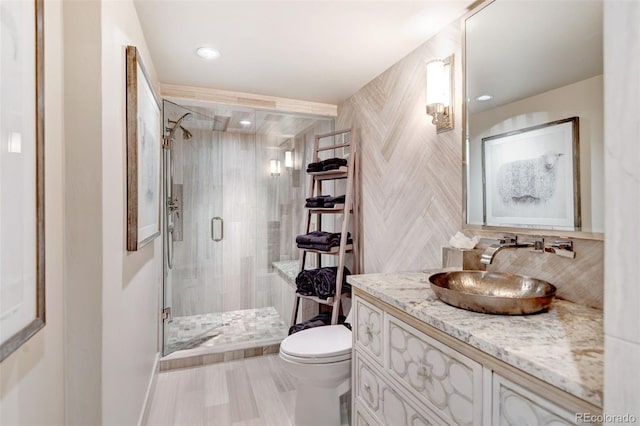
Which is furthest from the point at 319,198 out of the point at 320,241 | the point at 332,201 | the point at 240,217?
the point at 240,217

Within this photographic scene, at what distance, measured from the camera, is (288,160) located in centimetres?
317

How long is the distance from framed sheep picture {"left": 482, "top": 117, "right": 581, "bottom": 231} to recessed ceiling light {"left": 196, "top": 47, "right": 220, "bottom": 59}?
170cm

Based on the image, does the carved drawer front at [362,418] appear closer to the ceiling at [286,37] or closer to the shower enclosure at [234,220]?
the shower enclosure at [234,220]

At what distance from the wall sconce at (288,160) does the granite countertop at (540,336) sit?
2.03 m

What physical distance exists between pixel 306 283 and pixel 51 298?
6.28ft

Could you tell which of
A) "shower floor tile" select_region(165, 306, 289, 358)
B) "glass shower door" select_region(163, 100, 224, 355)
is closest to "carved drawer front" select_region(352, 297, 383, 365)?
"shower floor tile" select_region(165, 306, 289, 358)

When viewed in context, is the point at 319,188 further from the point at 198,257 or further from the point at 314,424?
the point at 314,424

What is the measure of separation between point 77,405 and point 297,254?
224 centimetres

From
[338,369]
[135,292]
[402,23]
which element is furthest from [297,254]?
[402,23]

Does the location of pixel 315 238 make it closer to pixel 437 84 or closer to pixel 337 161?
pixel 337 161

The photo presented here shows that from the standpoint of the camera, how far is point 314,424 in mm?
1917

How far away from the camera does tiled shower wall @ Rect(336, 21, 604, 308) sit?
50.6 inches

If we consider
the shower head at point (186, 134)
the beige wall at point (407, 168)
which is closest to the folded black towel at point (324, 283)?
the beige wall at point (407, 168)

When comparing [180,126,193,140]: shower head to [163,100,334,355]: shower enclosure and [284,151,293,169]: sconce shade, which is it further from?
[284,151,293,169]: sconce shade
